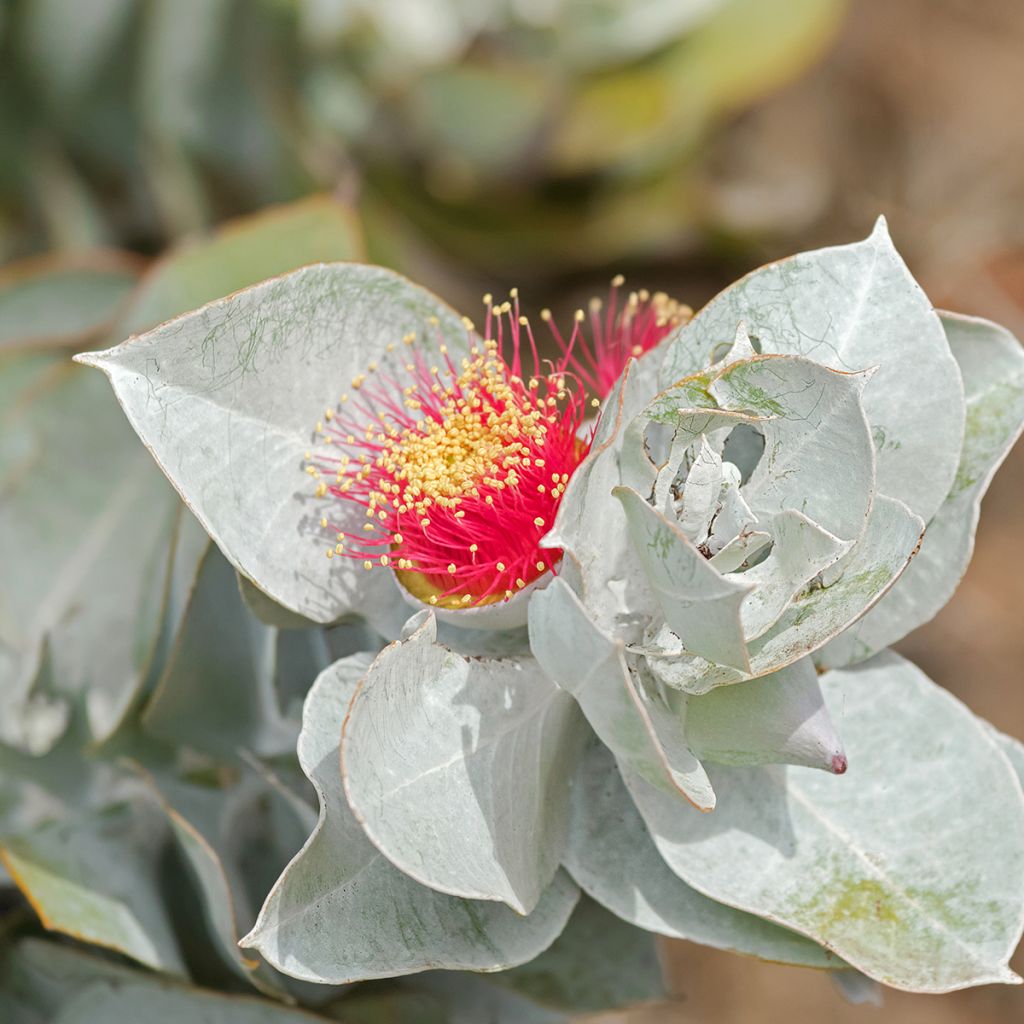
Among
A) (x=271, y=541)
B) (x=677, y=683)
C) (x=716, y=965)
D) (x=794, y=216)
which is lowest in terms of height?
(x=716, y=965)

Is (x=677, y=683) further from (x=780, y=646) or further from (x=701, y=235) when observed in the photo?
(x=701, y=235)

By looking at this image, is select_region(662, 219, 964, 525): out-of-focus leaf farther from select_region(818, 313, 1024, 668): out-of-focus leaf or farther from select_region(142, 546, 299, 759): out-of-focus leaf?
select_region(142, 546, 299, 759): out-of-focus leaf

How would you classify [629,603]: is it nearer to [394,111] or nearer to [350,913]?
[350,913]

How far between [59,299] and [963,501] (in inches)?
35.3

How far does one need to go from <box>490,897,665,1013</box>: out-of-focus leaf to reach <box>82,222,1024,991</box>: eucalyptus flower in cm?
14

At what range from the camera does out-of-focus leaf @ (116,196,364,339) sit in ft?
3.35

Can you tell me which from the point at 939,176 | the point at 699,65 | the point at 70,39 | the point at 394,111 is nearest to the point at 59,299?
the point at 70,39

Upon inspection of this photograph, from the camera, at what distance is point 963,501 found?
2.45 ft

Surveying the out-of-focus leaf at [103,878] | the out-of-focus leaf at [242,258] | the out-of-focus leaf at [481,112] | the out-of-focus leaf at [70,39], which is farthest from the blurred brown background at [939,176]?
the out-of-focus leaf at [103,878]

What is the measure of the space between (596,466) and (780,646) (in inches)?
5.5

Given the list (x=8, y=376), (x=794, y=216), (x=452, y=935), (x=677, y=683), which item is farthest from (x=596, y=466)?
(x=794, y=216)

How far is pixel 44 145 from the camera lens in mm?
1651

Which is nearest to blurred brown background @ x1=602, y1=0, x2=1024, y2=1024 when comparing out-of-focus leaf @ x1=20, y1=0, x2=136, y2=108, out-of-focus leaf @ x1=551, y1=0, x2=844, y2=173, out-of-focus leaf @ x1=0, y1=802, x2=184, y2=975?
out-of-focus leaf @ x1=551, y1=0, x2=844, y2=173

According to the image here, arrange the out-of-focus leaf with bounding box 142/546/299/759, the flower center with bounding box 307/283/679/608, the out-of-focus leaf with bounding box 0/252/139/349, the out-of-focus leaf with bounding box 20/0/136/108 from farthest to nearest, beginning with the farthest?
the out-of-focus leaf with bounding box 20/0/136/108 < the out-of-focus leaf with bounding box 0/252/139/349 < the out-of-focus leaf with bounding box 142/546/299/759 < the flower center with bounding box 307/283/679/608
